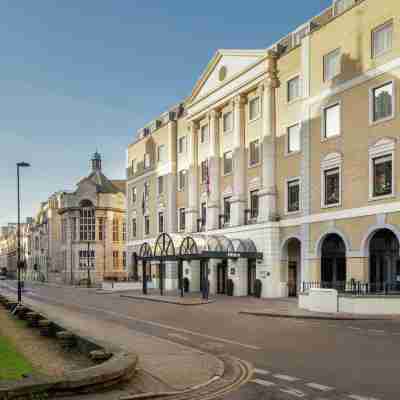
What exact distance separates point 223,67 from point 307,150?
1325cm

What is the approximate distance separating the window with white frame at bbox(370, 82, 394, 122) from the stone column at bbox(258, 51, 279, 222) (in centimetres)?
993

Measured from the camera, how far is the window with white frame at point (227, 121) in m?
44.6

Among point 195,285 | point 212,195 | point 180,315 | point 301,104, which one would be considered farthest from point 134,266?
point 180,315

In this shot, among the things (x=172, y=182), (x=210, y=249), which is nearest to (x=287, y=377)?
(x=210, y=249)

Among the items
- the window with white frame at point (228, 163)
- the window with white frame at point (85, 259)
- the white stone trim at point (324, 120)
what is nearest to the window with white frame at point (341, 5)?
the white stone trim at point (324, 120)

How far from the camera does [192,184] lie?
49.9 m

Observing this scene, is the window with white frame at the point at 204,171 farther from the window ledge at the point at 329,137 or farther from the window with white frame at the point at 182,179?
the window ledge at the point at 329,137

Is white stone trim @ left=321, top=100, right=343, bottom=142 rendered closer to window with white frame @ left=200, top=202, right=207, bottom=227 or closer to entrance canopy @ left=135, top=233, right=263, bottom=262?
entrance canopy @ left=135, top=233, right=263, bottom=262

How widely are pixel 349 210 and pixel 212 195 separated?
53.8 feet

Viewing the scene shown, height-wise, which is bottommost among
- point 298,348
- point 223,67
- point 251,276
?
point 251,276

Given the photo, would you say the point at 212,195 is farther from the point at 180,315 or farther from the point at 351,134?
the point at 180,315

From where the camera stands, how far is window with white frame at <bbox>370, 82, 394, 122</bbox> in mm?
29000

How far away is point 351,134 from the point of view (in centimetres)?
3147

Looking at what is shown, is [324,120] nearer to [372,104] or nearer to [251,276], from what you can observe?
[372,104]
